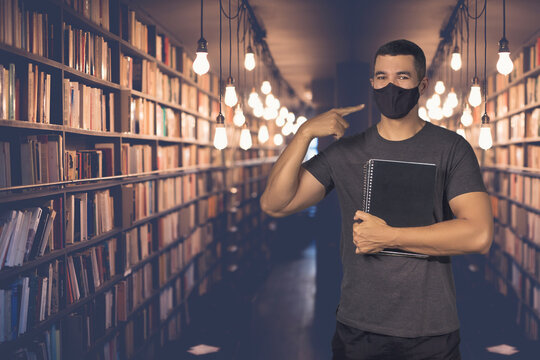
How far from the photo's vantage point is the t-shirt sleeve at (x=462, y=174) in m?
1.31

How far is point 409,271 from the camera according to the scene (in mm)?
1340

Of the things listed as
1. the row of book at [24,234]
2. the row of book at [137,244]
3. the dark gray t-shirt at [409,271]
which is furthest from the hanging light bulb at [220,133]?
the dark gray t-shirt at [409,271]

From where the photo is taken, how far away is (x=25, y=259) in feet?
8.37

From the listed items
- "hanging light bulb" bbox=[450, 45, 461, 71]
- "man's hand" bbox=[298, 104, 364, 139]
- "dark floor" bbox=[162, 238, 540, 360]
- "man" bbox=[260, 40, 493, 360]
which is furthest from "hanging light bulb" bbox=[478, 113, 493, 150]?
"man's hand" bbox=[298, 104, 364, 139]

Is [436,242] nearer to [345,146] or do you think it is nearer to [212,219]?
[345,146]

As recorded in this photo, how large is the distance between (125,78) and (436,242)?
3338 mm

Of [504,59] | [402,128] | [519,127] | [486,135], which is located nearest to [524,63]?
[519,127]

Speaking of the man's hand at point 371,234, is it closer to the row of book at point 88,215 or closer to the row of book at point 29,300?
the row of book at point 29,300

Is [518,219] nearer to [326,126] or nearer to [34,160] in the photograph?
[34,160]

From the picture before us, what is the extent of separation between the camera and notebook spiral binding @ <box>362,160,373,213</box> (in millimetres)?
1326

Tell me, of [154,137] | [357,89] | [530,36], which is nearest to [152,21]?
[154,137]

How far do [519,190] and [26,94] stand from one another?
5.63 metres

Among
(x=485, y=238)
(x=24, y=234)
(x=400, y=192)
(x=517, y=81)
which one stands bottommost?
(x=24, y=234)

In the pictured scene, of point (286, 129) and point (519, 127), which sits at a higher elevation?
point (286, 129)
